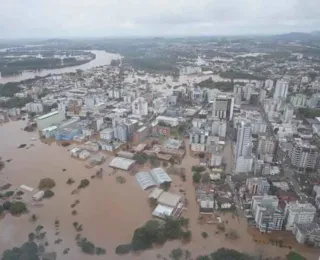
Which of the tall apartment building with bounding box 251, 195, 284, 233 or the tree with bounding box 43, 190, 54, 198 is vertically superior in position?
the tall apartment building with bounding box 251, 195, 284, 233

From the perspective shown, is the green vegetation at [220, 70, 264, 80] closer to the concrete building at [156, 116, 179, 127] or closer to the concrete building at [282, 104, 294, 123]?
the concrete building at [282, 104, 294, 123]

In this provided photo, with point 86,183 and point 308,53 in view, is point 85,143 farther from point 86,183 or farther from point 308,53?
point 308,53

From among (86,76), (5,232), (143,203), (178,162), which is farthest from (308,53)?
(5,232)

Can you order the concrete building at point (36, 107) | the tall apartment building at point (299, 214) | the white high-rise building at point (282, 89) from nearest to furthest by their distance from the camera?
the tall apartment building at point (299, 214)
the concrete building at point (36, 107)
the white high-rise building at point (282, 89)

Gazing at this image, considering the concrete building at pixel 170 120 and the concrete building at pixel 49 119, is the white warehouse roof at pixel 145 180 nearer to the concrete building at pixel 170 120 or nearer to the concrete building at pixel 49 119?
the concrete building at pixel 170 120

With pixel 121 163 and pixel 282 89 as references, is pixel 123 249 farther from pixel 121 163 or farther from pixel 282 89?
pixel 282 89

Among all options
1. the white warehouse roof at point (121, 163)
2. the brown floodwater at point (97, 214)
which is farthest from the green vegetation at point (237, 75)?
the white warehouse roof at point (121, 163)

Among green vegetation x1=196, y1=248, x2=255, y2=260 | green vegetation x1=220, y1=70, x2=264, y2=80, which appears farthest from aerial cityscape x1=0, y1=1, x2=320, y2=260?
green vegetation x1=220, y1=70, x2=264, y2=80
